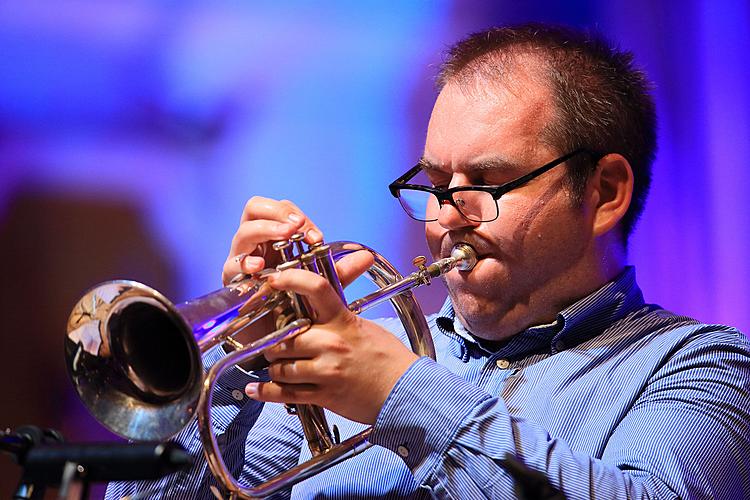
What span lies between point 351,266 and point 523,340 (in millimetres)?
428

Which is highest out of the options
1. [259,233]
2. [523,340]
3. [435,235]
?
[259,233]

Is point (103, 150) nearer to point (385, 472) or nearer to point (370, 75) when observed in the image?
→ point (370, 75)

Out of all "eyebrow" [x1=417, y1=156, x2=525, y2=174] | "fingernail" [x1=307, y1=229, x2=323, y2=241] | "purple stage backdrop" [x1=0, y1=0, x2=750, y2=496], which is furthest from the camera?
"purple stage backdrop" [x1=0, y1=0, x2=750, y2=496]

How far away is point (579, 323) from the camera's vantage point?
6.09 feet

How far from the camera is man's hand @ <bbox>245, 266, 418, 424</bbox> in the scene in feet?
4.52

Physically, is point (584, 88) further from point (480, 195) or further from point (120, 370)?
point (120, 370)

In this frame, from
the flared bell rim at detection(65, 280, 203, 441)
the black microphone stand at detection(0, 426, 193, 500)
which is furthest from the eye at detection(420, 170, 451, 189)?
the black microphone stand at detection(0, 426, 193, 500)

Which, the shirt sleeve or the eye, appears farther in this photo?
the eye

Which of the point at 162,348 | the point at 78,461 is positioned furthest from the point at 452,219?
the point at 78,461

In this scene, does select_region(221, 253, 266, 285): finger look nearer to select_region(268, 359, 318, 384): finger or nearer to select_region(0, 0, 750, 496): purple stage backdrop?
select_region(268, 359, 318, 384): finger

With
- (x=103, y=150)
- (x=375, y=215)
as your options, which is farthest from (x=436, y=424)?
(x=103, y=150)

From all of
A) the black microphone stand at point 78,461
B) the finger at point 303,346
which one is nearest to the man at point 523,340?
the finger at point 303,346

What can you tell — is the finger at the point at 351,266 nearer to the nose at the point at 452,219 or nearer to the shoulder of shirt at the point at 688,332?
the nose at the point at 452,219

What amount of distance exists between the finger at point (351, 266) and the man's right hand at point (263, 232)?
0.41 ft
